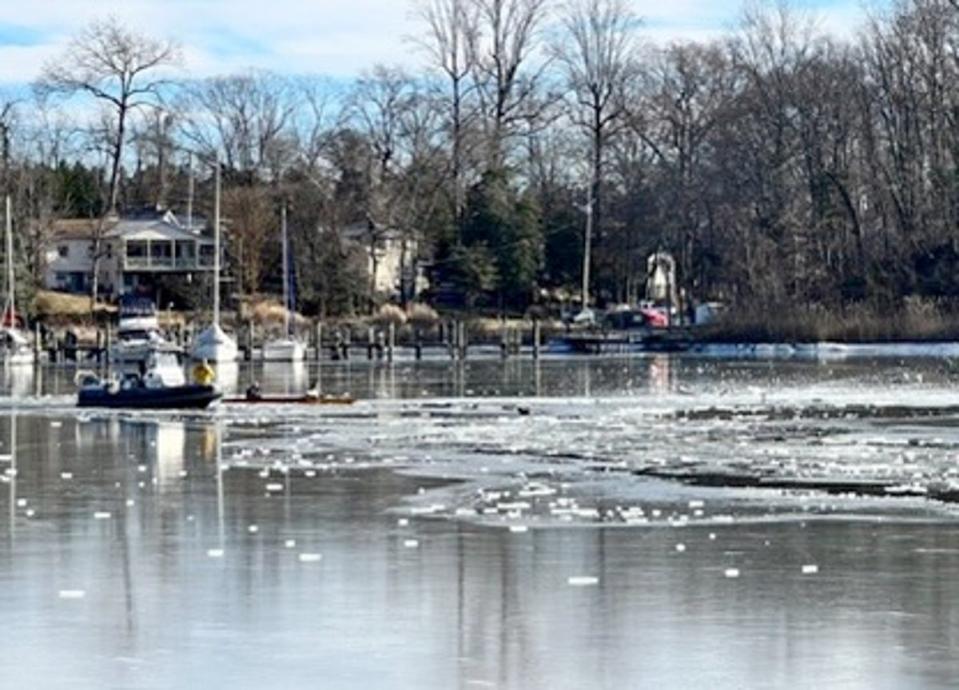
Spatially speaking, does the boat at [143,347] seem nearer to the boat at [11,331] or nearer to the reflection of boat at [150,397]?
the reflection of boat at [150,397]

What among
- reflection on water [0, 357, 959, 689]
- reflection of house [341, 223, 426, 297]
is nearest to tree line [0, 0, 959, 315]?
reflection of house [341, 223, 426, 297]

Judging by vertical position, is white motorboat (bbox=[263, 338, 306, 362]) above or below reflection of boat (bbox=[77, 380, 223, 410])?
above

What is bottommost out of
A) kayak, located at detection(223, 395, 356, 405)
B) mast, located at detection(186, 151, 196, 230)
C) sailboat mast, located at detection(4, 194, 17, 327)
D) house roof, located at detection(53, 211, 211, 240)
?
kayak, located at detection(223, 395, 356, 405)

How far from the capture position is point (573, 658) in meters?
15.1

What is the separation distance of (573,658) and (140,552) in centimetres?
699

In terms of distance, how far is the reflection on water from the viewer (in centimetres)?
1474

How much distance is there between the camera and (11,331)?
84875 mm

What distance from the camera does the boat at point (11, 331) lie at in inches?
3169

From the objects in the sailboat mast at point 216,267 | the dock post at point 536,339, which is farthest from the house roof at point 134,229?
the dock post at point 536,339

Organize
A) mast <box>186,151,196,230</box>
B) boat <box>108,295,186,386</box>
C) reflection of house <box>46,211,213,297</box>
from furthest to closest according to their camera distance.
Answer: mast <box>186,151,196,230</box>
reflection of house <box>46,211,213,297</box>
boat <box>108,295,186,386</box>

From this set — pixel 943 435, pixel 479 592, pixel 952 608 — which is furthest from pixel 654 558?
pixel 943 435

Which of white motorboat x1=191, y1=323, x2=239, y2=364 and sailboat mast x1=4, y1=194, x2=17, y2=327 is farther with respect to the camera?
sailboat mast x1=4, y1=194, x2=17, y2=327

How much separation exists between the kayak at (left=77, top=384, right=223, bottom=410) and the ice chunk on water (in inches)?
1128

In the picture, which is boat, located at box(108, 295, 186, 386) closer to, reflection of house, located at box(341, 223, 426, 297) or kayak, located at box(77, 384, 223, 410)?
kayak, located at box(77, 384, 223, 410)
